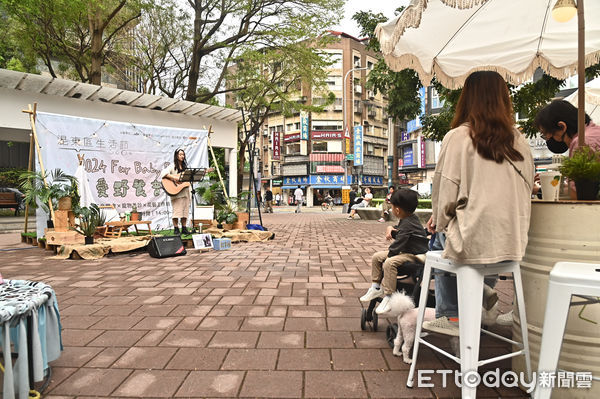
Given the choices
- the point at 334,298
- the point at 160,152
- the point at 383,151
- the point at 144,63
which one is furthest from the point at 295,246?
the point at 383,151

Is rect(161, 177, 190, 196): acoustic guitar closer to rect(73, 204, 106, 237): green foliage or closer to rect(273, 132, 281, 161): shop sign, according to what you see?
rect(73, 204, 106, 237): green foliage

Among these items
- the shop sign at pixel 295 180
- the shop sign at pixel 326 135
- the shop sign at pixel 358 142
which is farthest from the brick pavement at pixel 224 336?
the shop sign at pixel 326 135

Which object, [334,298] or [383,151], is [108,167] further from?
[383,151]

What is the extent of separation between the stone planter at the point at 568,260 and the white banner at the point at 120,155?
28.0 ft

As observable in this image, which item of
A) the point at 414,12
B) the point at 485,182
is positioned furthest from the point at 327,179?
the point at 485,182

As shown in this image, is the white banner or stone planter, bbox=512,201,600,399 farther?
the white banner

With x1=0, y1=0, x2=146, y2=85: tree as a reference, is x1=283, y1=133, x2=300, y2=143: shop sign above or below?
above

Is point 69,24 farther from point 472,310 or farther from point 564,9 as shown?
point 472,310

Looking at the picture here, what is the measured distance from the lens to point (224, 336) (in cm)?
277

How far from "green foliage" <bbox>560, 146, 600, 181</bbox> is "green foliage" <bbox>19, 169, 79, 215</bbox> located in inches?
297

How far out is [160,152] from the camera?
32.1 ft

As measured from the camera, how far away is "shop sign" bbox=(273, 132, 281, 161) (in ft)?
140

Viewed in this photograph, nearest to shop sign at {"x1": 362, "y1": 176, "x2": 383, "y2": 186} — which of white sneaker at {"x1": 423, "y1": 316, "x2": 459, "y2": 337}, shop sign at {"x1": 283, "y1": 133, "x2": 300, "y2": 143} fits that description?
shop sign at {"x1": 283, "y1": 133, "x2": 300, "y2": 143}

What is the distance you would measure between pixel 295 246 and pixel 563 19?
5686 mm
